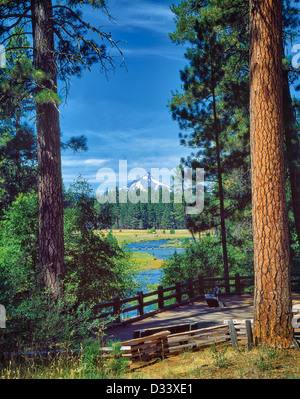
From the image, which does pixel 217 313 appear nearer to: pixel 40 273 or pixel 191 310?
pixel 191 310

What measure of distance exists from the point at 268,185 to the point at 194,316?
7.35 meters

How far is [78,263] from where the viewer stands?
1414 cm

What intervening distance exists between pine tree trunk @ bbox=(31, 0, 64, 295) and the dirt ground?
310 cm

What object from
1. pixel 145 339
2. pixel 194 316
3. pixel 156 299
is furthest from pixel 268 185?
pixel 156 299

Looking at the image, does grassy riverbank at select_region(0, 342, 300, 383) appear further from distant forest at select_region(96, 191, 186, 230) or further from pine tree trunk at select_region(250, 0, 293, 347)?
distant forest at select_region(96, 191, 186, 230)

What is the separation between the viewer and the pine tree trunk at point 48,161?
27.2ft

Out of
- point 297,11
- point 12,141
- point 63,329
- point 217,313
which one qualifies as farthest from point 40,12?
point 217,313

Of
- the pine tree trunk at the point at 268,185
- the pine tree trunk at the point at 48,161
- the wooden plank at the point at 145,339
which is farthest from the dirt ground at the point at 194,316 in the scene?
the pine tree trunk at the point at 268,185

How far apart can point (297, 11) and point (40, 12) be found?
10.5 meters

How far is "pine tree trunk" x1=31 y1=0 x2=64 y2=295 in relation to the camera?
27.2 feet

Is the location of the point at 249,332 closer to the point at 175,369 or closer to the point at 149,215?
the point at 175,369

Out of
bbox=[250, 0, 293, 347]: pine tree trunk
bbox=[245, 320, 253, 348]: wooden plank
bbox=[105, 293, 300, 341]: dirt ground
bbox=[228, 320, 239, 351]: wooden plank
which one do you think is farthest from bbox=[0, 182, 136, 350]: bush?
bbox=[250, 0, 293, 347]: pine tree trunk

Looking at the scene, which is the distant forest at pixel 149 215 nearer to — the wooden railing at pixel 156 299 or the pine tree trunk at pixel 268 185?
the wooden railing at pixel 156 299

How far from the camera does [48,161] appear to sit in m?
8.61
